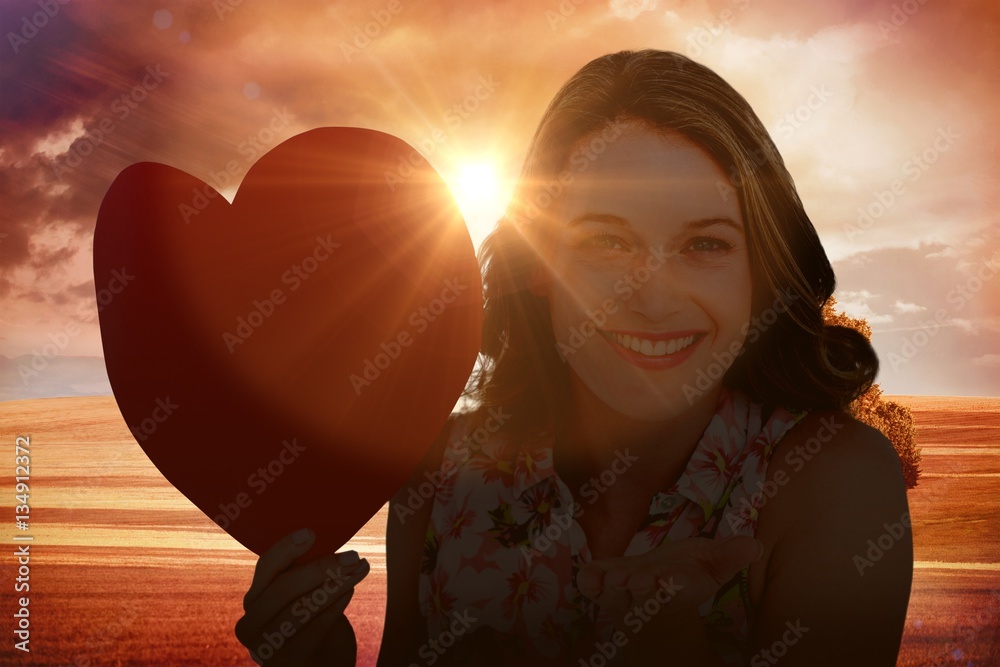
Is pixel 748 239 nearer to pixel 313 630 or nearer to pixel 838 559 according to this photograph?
pixel 838 559

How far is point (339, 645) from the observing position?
2096mm

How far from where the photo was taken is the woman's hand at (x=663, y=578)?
1591mm

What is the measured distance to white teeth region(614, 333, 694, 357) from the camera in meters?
2.19

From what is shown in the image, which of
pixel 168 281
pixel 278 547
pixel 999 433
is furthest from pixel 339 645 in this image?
pixel 999 433

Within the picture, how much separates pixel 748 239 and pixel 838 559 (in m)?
A: 0.95

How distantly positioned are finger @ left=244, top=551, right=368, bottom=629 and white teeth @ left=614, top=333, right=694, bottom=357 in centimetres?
102

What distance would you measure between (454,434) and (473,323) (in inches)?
31.2

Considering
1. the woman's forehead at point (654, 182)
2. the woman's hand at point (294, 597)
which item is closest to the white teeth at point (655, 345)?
the woman's forehead at point (654, 182)

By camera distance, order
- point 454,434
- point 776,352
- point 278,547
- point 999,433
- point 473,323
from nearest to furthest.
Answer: point 278,547, point 473,323, point 776,352, point 454,434, point 999,433

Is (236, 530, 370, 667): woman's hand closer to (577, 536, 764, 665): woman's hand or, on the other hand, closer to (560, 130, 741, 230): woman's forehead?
(577, 536, 764, 665): woman's hand

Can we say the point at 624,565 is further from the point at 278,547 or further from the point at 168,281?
the point at 168,281
